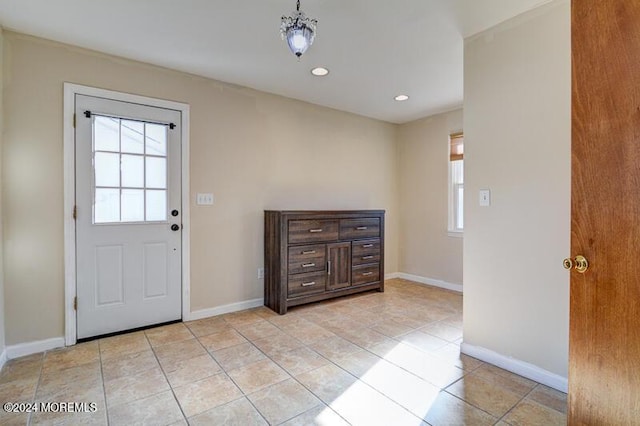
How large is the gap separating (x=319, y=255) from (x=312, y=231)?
0.29 metres

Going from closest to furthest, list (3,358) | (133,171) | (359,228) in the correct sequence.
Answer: (3,358) < (133,171) < (359,228)

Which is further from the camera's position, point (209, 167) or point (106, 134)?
point (209, 167)

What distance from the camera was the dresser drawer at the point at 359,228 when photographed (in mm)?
3732

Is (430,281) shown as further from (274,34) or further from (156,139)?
(156,139)

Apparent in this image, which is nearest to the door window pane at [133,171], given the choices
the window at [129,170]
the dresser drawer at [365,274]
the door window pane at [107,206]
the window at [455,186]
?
the window at [129,170]

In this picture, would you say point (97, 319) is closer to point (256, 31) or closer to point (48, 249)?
point (48, 249)

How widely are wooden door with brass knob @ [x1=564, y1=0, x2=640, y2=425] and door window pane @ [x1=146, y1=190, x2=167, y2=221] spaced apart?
2.98m

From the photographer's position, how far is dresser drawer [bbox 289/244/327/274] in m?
3.32

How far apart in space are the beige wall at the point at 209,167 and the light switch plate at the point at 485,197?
209 cm

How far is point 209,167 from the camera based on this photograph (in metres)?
3.18

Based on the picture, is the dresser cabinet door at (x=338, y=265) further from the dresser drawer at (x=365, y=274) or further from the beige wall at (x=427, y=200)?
the beige wall at (x=427, y=200)

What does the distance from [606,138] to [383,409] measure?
1.62 metres

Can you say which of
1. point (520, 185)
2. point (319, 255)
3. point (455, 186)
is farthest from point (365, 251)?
point (520, 185)

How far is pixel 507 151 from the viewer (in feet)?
7.07
